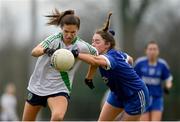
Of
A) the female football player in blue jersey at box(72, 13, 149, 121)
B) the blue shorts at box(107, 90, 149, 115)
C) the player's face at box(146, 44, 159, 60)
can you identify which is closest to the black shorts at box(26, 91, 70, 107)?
the female football player in blue jersey at box(72, 13, 149, 121)

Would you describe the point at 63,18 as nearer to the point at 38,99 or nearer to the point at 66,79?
the point at 66,79

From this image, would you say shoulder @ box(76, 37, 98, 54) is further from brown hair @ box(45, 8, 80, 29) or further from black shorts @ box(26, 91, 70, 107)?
black shorts @ box(26, 91, 70, 107)

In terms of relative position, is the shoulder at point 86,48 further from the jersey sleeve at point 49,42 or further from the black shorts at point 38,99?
the black shorts at point 38,99

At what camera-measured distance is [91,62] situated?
966 centimetres

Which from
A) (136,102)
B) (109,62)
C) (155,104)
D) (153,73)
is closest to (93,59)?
(109,62)

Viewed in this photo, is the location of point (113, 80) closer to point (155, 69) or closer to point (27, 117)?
point (27, 117)

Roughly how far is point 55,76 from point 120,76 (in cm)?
92

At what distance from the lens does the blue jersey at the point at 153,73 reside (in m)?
14.2

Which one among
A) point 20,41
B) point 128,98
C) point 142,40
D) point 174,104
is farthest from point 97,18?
point 128,98

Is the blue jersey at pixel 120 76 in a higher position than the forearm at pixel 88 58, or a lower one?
lower

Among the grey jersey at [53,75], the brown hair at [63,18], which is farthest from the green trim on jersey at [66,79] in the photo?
the brown hair at [63,18]

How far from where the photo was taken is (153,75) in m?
14.2

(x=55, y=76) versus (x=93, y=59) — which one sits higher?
(x=93, y=59)

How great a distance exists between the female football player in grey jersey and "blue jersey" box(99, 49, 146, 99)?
324 millimetres
